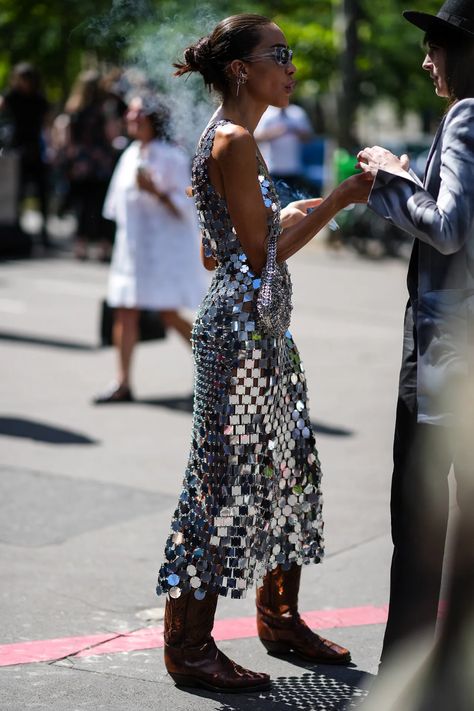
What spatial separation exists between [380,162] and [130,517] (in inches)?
107

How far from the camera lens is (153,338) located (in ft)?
27.5

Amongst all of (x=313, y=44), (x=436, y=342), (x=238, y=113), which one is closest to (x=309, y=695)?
(x=436, y=342)

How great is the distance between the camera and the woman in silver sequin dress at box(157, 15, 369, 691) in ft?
12.1

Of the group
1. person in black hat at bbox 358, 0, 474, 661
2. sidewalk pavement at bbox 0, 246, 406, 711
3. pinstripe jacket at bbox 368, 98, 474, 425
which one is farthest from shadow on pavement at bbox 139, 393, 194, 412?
→ pinstripe jacket at bbox 368, 98, 474, 425

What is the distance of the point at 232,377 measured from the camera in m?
3.73

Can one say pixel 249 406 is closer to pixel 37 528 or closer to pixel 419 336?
pixel 419 336

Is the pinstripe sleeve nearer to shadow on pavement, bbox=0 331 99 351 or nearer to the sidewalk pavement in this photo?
the sidewalk pavement

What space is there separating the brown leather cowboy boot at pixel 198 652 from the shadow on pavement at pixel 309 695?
1.4 inches

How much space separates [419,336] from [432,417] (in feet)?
0.71

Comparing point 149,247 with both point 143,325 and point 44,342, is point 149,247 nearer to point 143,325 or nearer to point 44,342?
point 143,325

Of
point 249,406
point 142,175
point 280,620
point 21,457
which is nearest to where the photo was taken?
point 249,406

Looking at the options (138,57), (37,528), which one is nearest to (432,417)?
(37,528)

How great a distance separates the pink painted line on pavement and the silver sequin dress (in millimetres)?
507

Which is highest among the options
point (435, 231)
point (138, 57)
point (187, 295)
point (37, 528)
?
point (138, 57)
